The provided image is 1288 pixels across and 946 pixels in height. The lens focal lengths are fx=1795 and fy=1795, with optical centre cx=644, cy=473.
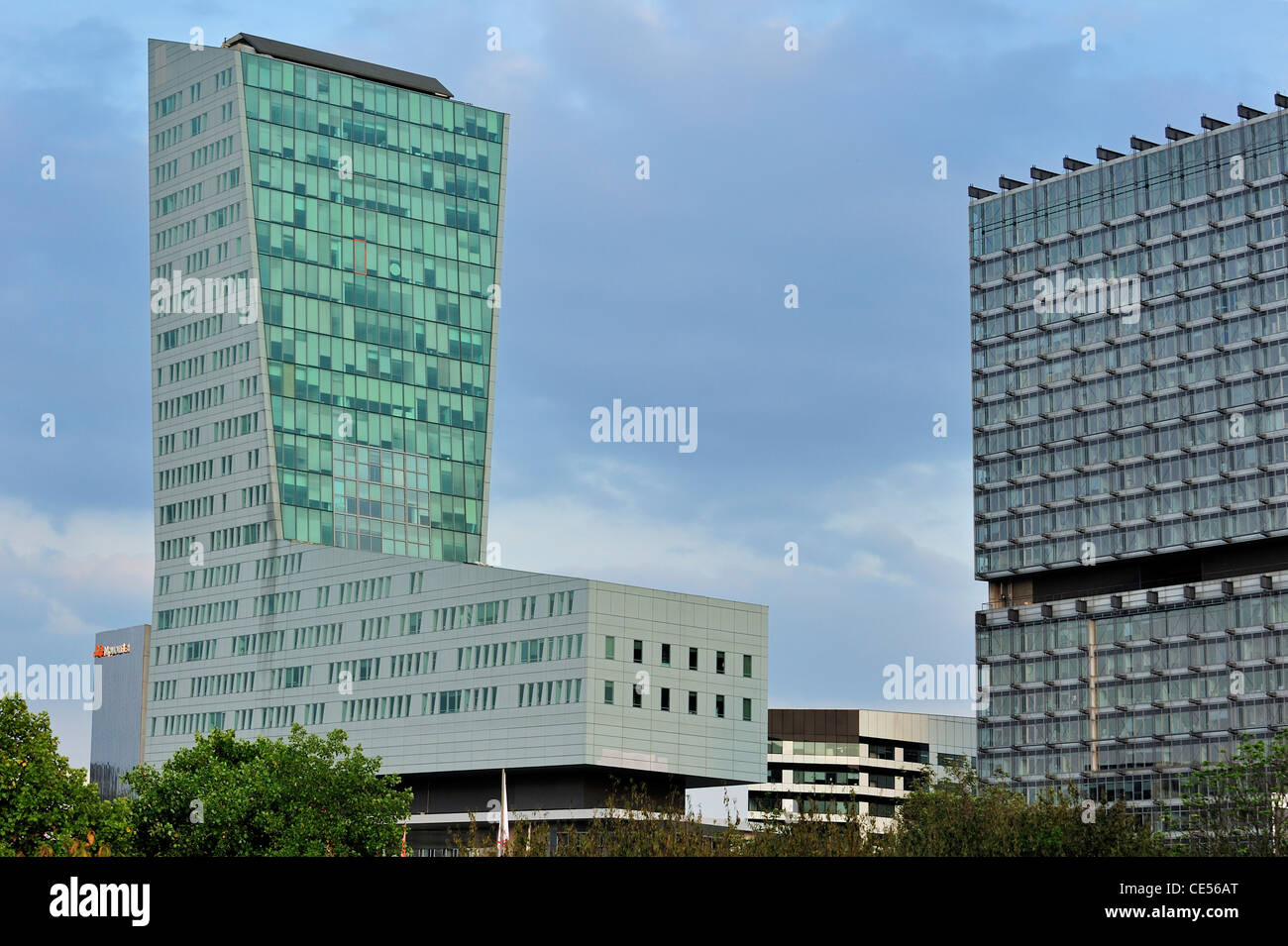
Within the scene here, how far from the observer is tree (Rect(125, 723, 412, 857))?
12300 cm

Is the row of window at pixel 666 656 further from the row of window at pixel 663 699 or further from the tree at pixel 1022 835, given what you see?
the tree at pixel 1022 835

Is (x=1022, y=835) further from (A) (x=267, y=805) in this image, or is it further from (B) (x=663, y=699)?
(B) (x=663, y=699)

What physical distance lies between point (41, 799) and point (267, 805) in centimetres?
2649

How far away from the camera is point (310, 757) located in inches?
5207

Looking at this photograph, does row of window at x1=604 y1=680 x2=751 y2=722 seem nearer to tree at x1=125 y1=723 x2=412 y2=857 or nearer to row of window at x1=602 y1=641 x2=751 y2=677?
row of window at x1=602 y1=641 x2=751 y2=677

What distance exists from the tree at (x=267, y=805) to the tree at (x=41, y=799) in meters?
17.6

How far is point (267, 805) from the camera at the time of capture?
12419cm

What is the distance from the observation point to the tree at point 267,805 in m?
123

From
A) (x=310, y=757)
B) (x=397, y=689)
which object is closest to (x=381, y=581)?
(x=397, y=689)

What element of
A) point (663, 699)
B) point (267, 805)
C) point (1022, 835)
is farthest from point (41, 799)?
point (663, 699)

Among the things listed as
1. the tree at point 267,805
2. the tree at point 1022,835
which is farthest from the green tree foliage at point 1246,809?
the tree at point 267,805
